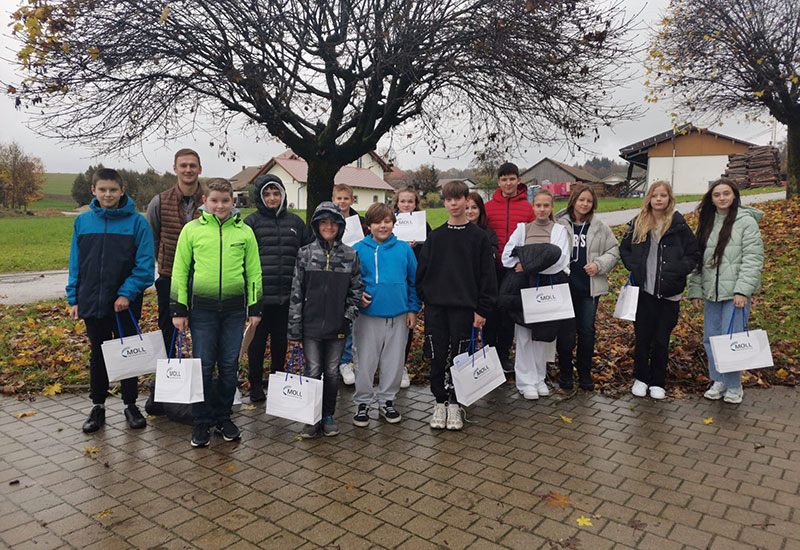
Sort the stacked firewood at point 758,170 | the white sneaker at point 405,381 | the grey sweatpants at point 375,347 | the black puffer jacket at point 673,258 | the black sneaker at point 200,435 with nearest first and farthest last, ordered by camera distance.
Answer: the black sneaker at point 200,435, the grey sweatpants at point 375,347, the black puffer jacket at point 673,258, the white sneaker at point 405,381, the stacked firewood at point 758,170

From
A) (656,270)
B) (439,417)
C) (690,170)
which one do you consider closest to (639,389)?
(656,270)

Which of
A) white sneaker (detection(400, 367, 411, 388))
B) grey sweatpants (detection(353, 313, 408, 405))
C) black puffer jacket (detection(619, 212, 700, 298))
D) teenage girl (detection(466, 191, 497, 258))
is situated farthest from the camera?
white sneaker (detection(400, 367, 411, 388))

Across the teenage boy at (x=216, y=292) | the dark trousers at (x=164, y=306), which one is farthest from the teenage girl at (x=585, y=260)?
the dark trousers at (x=164, y=306)

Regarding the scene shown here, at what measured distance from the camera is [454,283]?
467cm

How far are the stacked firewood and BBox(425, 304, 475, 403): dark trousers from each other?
94.9 feet

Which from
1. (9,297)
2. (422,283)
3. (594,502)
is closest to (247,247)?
(422,283)

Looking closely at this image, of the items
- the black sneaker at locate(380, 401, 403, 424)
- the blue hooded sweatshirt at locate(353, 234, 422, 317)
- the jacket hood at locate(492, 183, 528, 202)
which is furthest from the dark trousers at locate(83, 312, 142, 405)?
the jacket hood at locate(492, 183, 528, 202)

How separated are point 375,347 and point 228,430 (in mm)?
1378

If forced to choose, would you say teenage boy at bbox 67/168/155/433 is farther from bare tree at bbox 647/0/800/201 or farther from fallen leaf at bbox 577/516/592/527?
bare tree at bbox 647/0/800/201

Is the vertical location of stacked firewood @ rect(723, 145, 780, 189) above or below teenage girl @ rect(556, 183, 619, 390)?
above

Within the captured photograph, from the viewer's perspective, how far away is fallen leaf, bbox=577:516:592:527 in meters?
3.23

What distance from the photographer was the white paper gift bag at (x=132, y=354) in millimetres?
4480

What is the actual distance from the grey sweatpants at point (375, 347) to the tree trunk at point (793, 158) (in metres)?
15.9

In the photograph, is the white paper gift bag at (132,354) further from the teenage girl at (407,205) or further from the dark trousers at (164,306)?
the teenage girl at (407,205)
